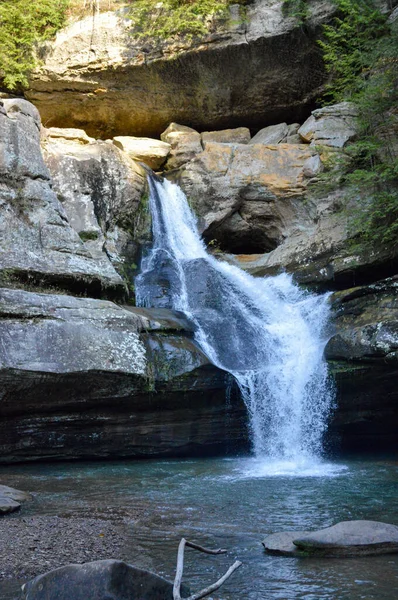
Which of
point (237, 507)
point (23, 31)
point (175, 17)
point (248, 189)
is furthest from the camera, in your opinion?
point (23, 31)

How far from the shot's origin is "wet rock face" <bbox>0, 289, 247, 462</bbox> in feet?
32.4

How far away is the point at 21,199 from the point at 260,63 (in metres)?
9.11

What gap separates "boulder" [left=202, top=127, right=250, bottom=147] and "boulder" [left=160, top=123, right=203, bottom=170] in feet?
2.02

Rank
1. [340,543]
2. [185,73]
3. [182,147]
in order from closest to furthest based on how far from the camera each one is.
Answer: [340,543] < [185,73] < [182,147]

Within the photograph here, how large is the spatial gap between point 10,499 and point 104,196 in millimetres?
9544

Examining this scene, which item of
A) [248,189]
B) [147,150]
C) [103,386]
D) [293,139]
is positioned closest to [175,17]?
[147,150]

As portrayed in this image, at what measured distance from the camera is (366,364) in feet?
36.6

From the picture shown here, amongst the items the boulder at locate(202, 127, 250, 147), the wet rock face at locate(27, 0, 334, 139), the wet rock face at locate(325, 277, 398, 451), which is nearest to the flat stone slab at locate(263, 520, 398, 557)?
the wet rock face at locate(325, 277, 398, 451)

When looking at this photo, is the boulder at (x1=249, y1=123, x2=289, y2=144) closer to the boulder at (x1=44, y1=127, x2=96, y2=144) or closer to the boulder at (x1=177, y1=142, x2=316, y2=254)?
the boulder at (x1=177, y1=142, x2=316, y2=254)

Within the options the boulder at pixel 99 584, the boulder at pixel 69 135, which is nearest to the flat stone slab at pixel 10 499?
the boulder at pixel 99 584

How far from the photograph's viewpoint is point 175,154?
59.1ft

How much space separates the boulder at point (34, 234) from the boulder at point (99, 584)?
7921 millimetres

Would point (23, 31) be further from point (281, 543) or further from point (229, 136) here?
point (281, 543)

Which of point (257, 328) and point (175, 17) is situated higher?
point (175, 17)
